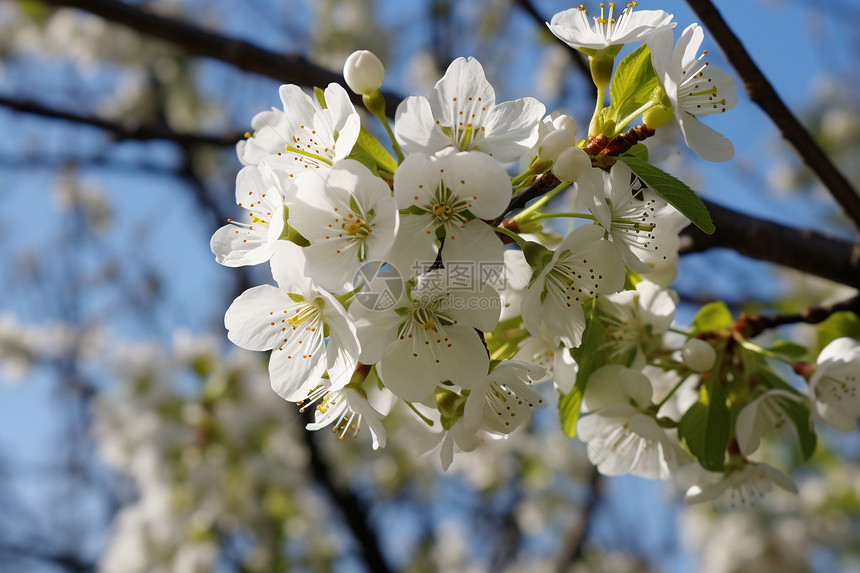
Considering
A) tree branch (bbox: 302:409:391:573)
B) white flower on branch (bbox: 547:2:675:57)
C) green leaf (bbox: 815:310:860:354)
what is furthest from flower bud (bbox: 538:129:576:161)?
tree branch (bbox: 302:409:391:573)

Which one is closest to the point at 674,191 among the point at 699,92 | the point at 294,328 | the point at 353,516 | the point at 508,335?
the point at 699,92

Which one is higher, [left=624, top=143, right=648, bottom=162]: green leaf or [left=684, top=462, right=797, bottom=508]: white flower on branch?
[left=624, top=143, right=648, bottom=162]: green leaf

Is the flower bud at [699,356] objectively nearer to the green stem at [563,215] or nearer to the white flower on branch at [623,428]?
the white flower on branch at [623,428]

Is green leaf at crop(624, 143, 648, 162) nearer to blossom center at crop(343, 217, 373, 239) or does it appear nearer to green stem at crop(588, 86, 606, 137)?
green stem at crop(588, 86, 606, 137)

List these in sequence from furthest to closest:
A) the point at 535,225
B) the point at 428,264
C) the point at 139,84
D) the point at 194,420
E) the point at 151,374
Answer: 1. the point at 139,84
2. the point at 151,374
3. the point at 194,420
4. the point at 535,225
5. the point at 428,264

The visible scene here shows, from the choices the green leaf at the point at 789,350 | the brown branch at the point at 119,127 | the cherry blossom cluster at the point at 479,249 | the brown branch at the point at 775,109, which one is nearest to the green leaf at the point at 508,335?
the cherry blossom cluster at the point at 479,249

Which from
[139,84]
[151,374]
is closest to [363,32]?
[139,84]

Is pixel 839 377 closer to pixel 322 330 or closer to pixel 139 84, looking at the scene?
pixel 322 330
